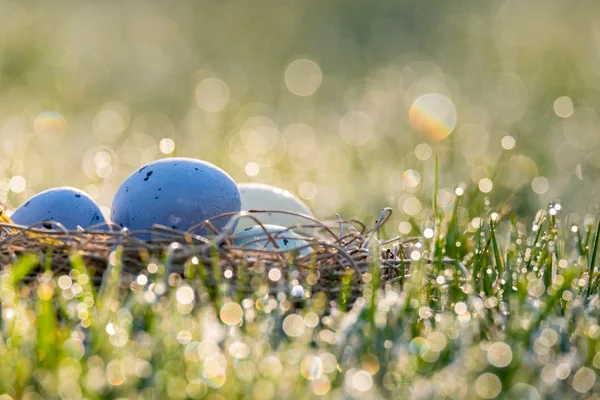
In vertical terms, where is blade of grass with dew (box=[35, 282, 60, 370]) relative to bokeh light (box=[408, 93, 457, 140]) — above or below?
below

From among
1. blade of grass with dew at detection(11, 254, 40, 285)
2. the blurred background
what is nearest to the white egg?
the blurred background

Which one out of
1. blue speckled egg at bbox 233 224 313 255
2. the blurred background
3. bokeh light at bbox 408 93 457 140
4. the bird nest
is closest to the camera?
the bird nest

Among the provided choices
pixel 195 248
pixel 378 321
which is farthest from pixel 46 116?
pixel 378 321

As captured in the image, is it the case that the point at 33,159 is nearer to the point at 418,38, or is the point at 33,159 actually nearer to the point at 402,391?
the point at 402,391

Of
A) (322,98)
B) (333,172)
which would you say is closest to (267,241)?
(333,172)

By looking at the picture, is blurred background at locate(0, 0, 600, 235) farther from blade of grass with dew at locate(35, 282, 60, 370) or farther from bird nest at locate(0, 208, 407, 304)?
blade of grass with dew at locate(35, 282, 60, 370)

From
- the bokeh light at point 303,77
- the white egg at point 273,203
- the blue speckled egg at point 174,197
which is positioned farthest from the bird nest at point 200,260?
the bokeh light at point 303,77
